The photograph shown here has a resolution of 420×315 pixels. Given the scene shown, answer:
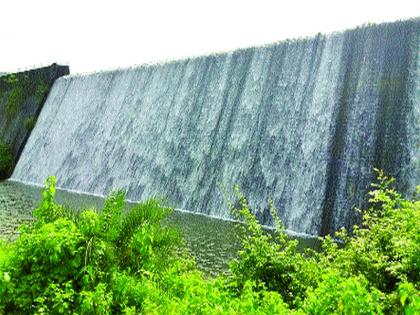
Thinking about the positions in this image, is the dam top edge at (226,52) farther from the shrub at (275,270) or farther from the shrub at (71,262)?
the shrub at (71,262)

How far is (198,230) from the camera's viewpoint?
14.1 m

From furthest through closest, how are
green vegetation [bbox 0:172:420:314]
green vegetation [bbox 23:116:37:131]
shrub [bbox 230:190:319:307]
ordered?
green vegetation [bbox 23:116:37:131], shrub [bbox 230:190:319:307], green vegetation [bbox 0:172:420:314]

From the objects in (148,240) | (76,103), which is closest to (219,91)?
(76,103)

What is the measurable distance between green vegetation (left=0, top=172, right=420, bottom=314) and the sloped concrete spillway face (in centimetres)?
907

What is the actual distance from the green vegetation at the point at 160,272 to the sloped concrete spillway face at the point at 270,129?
29.8ft

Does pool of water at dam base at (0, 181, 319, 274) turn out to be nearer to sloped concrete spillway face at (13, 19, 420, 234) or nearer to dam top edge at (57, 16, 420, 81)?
sloped concrete spillway face at (13, 19, 420, 234)

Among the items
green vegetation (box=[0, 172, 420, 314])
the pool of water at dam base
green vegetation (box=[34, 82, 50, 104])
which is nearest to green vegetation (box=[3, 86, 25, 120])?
green vegetation (box=[34, 82, 50, 104])

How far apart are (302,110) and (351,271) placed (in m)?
12.6

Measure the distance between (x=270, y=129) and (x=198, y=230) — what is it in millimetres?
5383

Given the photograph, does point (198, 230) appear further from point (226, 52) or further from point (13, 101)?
point (13, 101)

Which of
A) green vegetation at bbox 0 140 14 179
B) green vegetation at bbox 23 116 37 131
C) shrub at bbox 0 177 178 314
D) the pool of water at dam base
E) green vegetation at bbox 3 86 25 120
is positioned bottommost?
shrub at bbox 0 177 178 314

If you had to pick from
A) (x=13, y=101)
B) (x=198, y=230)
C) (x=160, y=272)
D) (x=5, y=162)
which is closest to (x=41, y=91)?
(x=13, y=101)

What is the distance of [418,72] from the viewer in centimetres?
1429

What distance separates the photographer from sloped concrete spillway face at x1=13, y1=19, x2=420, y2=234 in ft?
46.7
